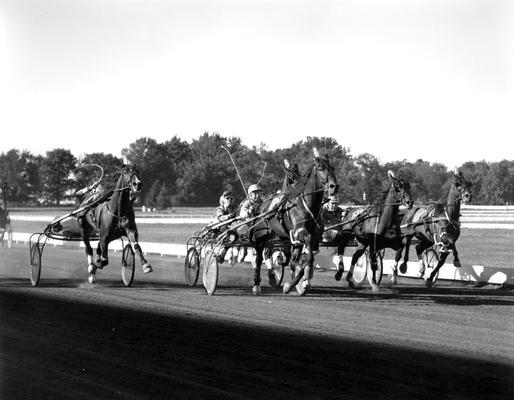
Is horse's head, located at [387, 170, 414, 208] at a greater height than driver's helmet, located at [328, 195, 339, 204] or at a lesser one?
greater

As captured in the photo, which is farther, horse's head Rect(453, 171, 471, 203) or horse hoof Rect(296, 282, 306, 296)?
horse's head Rect(453, 171, 471, 203)

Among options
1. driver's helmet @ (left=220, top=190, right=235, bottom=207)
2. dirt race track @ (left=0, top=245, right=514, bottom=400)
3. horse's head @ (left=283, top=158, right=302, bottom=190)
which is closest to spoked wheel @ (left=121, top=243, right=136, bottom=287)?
dirt race track @ (left=0, top=245, right=514, bottom=400)

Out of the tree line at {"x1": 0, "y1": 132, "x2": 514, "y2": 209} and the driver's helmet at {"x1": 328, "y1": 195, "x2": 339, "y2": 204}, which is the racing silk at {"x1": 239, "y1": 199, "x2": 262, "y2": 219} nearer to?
the driver's helmet at {"x1": 328, "y1": 195, "x2": 339, "y2": 204}

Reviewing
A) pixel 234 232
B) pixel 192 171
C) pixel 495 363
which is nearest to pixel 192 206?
pixel 192 171

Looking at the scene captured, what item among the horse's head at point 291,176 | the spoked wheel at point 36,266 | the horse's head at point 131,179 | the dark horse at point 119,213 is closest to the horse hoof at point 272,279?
the horse's head at point 291,176

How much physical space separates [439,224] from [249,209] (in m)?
3.95

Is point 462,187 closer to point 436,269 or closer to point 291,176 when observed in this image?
point 436,269

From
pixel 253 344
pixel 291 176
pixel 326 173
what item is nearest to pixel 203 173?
pixel 291 176

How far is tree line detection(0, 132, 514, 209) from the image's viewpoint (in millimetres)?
26797

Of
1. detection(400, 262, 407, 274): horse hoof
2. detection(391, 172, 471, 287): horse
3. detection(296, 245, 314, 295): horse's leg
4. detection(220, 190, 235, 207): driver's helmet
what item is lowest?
detection(400, 262, 407, 274): horse hoof

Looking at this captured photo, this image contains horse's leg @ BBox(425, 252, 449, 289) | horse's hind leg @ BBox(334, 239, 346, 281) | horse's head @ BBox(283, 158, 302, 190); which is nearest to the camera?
horse's head @ BBox(283, 158, 302, 190)

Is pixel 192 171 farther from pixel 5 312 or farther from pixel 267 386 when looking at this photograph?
pixel 267 386

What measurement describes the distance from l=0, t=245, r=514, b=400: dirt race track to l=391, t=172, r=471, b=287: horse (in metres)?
1.24

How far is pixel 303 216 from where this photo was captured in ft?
42.9
